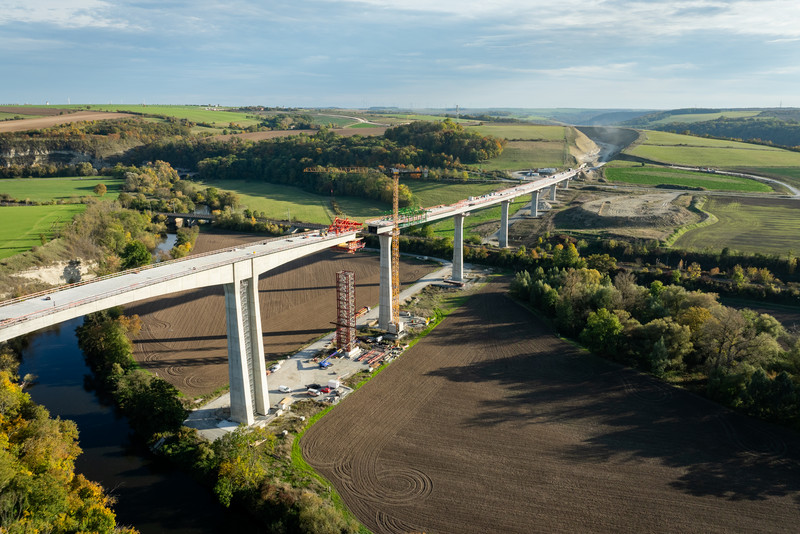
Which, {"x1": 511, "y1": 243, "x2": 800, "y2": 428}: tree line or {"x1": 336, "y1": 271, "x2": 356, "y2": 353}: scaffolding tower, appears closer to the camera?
{"x1": 511, "y1": 243, "x2": 800, "y2": 428}: tree line

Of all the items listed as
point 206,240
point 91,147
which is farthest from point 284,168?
point 91,147

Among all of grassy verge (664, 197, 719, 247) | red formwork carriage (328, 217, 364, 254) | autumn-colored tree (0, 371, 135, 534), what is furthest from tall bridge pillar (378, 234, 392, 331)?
grassy verge (664, 197, 719, 247)

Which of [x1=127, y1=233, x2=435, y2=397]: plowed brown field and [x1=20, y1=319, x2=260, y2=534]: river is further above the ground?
[x1=127, y1=233, x2=435, y2=397]: plowed brown field

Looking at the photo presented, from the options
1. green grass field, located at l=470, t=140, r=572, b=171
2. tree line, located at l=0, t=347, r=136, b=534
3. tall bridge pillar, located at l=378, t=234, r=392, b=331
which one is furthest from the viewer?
green grass field, located at l=470, t=140, r=572, b=171

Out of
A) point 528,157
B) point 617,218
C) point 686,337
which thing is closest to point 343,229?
point 686,337

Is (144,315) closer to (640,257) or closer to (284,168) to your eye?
(640,257)

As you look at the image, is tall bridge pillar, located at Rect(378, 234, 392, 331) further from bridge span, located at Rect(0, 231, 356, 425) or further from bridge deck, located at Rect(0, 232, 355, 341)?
bridge deck, located at Rect(0, 232, 355, 341)

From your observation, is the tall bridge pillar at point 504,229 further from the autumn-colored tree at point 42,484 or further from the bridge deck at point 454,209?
the autumn-colored tree at point 42,484

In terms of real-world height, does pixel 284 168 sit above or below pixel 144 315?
above
